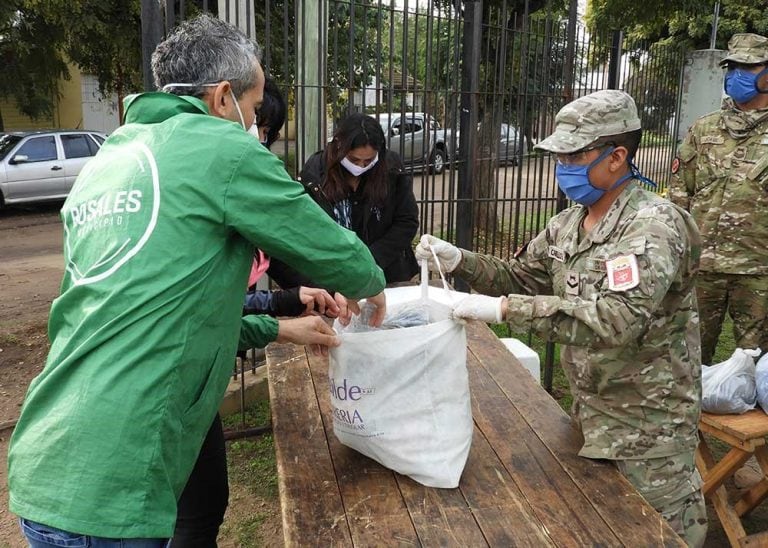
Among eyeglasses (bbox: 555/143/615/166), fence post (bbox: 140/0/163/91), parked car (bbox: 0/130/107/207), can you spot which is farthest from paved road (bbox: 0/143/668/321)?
eyeglasses (bbox: 555/143/615/166)

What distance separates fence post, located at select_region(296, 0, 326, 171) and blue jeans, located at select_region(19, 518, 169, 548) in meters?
2.80

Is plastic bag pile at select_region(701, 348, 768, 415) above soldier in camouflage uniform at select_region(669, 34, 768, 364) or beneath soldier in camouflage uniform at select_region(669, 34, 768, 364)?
beneath

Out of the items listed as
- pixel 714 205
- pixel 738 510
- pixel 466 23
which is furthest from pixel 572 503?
pixel 466 23

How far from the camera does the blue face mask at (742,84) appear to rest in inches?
149

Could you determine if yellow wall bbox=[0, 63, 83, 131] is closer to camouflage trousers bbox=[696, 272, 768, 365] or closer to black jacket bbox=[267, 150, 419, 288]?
black jacket bbox=[267, 150, 419, 288]

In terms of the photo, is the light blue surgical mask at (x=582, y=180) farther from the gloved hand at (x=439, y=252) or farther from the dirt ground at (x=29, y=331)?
the dirt ground at (x=29, y=331)

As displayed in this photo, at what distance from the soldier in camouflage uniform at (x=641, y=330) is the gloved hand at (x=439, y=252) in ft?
0.92

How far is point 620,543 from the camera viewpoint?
5.18ft

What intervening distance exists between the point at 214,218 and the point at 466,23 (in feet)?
11.3

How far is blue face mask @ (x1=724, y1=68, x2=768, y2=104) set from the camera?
3.79m

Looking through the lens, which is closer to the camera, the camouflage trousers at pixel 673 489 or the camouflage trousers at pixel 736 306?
the camouflage trousers at pixel 673 489

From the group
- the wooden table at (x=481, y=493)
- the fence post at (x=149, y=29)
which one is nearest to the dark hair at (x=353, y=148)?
the fence post at (x=149, y=29)

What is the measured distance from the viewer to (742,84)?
12.5ft

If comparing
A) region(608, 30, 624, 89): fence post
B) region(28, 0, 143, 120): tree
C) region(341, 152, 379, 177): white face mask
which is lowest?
region(341, 152, 379, 177): white face mask
